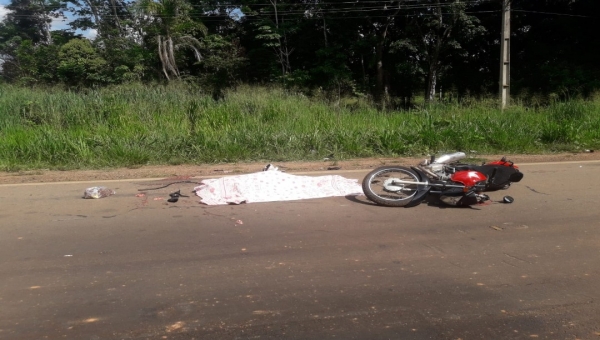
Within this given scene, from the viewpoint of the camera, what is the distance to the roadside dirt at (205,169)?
29.3 feet

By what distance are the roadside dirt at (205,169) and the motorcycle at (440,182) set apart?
8.06 ft

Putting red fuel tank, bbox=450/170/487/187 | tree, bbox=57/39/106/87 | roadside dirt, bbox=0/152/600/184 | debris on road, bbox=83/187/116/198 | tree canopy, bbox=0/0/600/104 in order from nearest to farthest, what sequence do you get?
red fuel tank, bbox=450/170/487/187 < debris on road, bbox=83/187/116/198 < roadside dirt, bbox=0/152/600/184 < tree canopy, bbox=0/0/600/104 < tree, bbox=57/39/106/87

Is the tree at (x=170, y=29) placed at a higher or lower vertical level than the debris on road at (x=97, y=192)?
higher

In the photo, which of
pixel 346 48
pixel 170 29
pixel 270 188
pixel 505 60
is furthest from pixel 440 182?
pixel 170 29

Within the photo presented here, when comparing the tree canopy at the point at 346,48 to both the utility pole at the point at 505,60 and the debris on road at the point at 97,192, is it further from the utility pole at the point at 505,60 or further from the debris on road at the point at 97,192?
the debris on road at the point at 97,192

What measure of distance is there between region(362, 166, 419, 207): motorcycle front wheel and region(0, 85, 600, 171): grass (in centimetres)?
383

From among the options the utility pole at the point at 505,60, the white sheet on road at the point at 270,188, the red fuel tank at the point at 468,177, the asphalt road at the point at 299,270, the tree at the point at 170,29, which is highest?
the tree at the point at 170,29

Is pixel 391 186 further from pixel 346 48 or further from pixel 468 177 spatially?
pixel 346 48

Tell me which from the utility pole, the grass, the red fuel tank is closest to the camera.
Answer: the red fuel tank

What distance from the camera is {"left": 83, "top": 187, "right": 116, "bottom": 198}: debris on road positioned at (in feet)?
→ 24.2

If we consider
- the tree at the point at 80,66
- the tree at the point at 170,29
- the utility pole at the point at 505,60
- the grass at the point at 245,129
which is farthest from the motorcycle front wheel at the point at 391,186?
the tree at the point at 80,66

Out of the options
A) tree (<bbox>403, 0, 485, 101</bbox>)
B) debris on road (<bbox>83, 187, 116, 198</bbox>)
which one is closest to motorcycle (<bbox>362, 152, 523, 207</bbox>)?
debris on road (<bbox>83, 187, 116, 198</bbox>)

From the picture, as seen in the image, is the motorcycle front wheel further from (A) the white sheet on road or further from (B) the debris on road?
(B) the debris on road

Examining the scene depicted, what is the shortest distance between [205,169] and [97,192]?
251 cm
